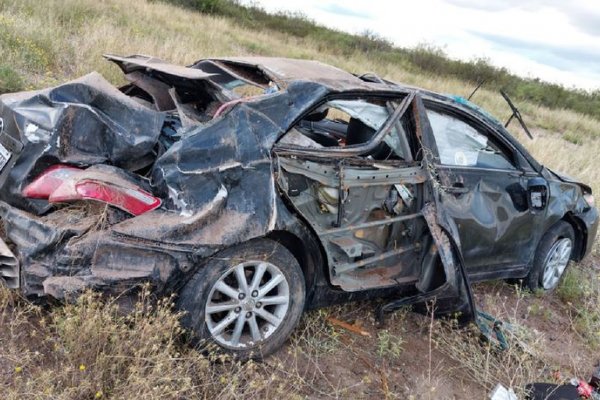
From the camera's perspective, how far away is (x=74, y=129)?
312cm

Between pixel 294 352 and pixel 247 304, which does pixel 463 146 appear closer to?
pixel 294 352

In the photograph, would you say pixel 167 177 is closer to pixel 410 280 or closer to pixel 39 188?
pixel 39 188

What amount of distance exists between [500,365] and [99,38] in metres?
7.38

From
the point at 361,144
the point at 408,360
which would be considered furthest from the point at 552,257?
the point at 361,144

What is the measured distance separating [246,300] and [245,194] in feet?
2.01

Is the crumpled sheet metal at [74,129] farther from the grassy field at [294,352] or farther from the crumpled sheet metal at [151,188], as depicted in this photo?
the grassy field at [294,352]

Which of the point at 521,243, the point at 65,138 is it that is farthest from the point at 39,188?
the point at 521,243

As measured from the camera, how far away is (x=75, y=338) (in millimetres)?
2697

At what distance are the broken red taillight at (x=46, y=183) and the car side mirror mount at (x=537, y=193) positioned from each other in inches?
139

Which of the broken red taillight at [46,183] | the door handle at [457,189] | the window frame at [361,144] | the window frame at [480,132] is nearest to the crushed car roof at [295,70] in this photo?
the window frame at [361,144]

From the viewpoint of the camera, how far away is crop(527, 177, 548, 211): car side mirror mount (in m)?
4.63

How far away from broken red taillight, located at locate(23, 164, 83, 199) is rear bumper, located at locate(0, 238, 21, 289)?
0.93 feet

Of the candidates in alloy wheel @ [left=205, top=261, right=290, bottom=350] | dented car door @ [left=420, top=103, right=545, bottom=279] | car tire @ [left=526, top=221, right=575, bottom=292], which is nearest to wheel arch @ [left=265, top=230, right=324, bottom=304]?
alloy wheel @ [left=205, top=261, right=290, bottom=350]

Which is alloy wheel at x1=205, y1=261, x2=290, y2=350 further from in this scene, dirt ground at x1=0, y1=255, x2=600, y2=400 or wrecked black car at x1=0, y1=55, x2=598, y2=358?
dirt ground at x1=0, y1=255, x2=600, y2=400
